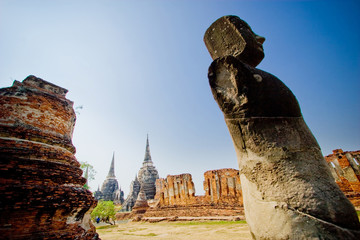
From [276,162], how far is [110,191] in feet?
123

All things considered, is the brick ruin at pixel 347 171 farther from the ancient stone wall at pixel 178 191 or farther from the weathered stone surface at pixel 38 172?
the weathered stone surface at pixel 38 172

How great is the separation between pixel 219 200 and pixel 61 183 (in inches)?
541

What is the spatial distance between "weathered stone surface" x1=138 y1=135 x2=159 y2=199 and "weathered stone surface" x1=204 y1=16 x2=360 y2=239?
28.4 m

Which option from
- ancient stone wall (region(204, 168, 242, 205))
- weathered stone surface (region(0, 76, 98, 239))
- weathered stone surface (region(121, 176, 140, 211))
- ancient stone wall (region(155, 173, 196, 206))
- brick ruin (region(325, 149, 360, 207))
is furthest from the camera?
weathered stone surface (region(121, 176, 140, 211))

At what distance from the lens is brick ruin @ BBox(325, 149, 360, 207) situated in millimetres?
12135

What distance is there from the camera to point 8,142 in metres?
2.96

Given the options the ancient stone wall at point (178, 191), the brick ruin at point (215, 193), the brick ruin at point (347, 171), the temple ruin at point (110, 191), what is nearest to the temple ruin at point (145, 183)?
the temple ruin at point (110, 191)

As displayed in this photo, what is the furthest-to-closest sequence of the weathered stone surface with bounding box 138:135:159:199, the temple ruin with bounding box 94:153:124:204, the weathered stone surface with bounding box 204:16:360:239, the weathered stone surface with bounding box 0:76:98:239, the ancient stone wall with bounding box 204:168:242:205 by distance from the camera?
the temple ruin with bounding box 94:153:124:204 < the weathered stone surface with bounding box 138:135:159:199 < the ancient stone wall with bounding box 204:168:242:205 < the weathered stone surface with bounding box 0:76:98:239 < the weathered stone surface with bounding box 204:16:360:239

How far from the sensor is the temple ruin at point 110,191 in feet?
106

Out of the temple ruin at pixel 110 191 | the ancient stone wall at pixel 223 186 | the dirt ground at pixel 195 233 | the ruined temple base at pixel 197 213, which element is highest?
the temple ruin at pixel 110 191

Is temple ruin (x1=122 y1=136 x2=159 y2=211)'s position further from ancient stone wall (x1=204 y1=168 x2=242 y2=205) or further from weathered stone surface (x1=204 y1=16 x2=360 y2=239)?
weathered stone surface (x1=204 y1=16 x2=360 y2=239)

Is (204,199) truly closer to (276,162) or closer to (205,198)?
(205,198)

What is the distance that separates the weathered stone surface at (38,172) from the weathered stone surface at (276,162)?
296cm

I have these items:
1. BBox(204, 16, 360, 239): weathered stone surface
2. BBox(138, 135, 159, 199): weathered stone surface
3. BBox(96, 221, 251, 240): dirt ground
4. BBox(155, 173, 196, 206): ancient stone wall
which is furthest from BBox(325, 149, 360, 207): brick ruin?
BBox(138, 135, 159, 199): weathered stone surface
